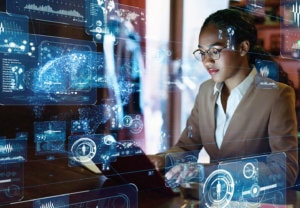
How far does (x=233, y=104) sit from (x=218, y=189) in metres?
0.31

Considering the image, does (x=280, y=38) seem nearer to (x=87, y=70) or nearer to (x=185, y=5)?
(x=185, y=5)

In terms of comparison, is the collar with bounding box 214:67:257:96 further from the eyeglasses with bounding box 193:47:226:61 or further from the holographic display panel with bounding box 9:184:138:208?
the holographic display panel with bounding box 9:184:138:208

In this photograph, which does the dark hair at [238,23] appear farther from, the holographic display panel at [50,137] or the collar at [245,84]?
the holographic display panel at [50,137]

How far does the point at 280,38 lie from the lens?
5.40 ft

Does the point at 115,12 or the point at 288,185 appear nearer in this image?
the point at 115,12

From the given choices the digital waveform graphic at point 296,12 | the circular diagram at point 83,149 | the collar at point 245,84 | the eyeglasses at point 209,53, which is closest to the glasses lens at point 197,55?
the eyeglasses at point 209,53

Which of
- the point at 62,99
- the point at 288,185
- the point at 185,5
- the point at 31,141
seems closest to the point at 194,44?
the point at 185,5

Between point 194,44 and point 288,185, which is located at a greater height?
point 194,44

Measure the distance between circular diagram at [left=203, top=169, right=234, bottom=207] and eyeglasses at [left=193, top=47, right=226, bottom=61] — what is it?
1.31 feet

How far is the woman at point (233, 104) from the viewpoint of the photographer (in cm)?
130

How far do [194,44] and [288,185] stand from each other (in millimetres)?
787

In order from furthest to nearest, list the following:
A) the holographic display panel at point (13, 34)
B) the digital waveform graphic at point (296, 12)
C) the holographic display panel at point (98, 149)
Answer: the digital waveform graphic at point (296, 12)
the holographic display panel at point (98, 149)
the holographic display panel at point (13, 34)

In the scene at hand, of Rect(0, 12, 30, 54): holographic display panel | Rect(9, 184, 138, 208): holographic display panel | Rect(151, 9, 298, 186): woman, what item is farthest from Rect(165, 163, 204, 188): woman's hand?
Rect(0, 12, 30, 54): holographic display panel

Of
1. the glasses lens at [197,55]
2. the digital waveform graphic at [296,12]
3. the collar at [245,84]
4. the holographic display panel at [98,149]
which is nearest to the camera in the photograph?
the holographic display panel at [98,149]
